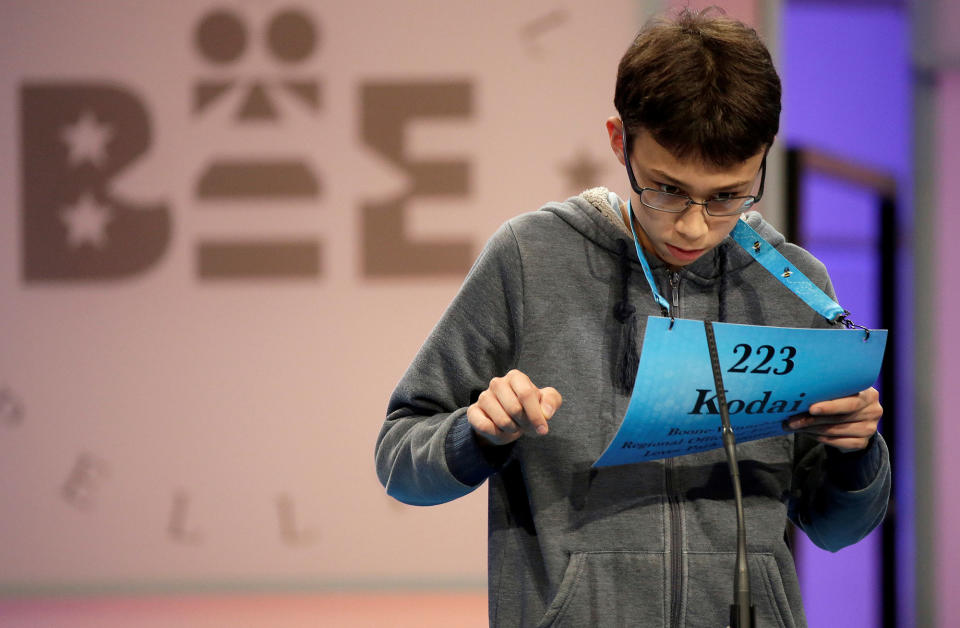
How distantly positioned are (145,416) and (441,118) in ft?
4.47

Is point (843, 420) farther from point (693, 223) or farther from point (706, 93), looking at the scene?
point (706, 93)

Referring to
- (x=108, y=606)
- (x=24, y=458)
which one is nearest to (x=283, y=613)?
(x=108, y=606)

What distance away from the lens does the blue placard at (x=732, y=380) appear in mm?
934

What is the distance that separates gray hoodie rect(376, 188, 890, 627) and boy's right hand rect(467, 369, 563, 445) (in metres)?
0.09

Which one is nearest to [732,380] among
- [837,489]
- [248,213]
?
[837,489]

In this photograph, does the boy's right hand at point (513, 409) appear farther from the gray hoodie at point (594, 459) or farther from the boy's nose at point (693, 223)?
the boy's nose at point (693, 223)

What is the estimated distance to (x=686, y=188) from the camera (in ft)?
3.50

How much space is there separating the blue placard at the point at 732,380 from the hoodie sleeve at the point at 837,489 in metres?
0.12

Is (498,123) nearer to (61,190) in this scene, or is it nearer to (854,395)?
(61,190)

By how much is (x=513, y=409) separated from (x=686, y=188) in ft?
1.14

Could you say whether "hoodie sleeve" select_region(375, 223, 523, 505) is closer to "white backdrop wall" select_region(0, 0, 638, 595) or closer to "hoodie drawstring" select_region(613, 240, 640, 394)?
"hoodie drawstring" select_region(613, 240, 640, 394)

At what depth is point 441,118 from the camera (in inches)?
123

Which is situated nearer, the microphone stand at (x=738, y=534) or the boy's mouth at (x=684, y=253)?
the microphone stand at (x=738, y=534)

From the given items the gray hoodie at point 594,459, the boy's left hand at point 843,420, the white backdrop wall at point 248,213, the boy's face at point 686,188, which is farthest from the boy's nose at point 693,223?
the white backdrop wall at point 248,213
